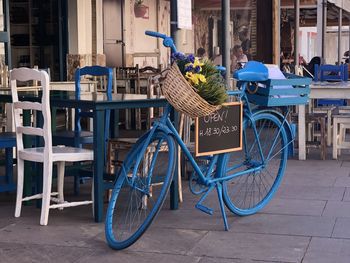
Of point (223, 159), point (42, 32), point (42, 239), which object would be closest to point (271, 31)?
point (42, 32)

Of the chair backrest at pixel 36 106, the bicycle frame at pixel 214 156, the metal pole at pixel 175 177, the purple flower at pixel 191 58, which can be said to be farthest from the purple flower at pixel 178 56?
the chair backrest at pixel 36 106

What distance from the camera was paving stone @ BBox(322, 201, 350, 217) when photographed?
5398 millimetres

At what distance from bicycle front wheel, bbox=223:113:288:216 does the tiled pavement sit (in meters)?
0.13

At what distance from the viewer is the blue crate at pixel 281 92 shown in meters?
5.24

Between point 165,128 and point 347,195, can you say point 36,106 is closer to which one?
point 165,128

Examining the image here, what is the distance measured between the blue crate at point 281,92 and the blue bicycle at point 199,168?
8cm

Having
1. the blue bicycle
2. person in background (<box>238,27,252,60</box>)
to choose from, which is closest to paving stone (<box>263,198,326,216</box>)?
the blue bicycle

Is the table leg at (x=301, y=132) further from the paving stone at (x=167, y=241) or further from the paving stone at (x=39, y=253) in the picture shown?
the paving stone at (x=39, y=253)

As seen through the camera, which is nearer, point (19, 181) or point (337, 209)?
point (19, 181)

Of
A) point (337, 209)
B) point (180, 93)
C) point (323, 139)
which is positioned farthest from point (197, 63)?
point (323, 139)

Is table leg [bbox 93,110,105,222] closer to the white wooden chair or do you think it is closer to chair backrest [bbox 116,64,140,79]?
the white wooden chair

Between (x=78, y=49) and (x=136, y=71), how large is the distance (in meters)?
1.20

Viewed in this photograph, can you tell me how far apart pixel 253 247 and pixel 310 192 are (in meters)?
1.94

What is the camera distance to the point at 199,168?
4.93 m
